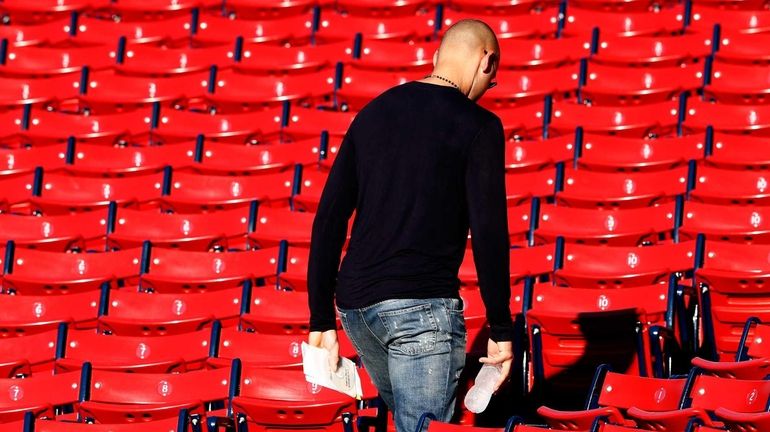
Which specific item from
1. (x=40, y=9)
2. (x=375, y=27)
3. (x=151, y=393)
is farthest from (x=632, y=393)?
(x=40, y=9)

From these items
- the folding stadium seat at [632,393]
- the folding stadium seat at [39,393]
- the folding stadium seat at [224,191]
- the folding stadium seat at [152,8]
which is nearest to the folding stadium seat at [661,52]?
the folding stadium seat at [224,191]

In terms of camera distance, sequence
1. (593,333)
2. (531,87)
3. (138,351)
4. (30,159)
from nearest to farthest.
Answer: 1. (593,333)
2. (138,351)
3. (30,159)
4. (531,87)

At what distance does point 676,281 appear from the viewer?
18.2 feet

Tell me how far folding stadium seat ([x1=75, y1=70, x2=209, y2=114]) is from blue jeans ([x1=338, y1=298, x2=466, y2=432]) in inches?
213

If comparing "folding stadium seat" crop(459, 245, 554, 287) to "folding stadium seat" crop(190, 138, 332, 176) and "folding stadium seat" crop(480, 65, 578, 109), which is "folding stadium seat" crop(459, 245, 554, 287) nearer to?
"folding stadium seat" crop(190, 138, 332, 176)

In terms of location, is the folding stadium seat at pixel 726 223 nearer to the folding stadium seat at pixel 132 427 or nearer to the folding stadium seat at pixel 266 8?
the folding stadium seat at pixel 132 427

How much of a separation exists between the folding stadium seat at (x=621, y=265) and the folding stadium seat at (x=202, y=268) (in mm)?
1401

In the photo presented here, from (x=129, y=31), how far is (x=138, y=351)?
4.23 metres

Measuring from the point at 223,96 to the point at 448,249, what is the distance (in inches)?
210

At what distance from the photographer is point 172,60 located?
28.8 ft

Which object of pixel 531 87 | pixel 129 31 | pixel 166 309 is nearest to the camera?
pixel 166 309

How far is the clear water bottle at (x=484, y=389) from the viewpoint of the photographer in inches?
123

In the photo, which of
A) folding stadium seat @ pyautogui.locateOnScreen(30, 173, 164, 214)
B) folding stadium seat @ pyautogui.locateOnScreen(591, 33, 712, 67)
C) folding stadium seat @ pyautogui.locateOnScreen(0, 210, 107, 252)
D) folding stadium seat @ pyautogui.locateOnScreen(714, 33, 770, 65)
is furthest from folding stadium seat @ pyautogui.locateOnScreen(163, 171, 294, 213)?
folding stadium seat @ pyautogui.locateOnScreen(714, 33, 770, 65)

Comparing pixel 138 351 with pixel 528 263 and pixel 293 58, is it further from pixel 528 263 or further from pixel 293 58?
pixel 293 58
